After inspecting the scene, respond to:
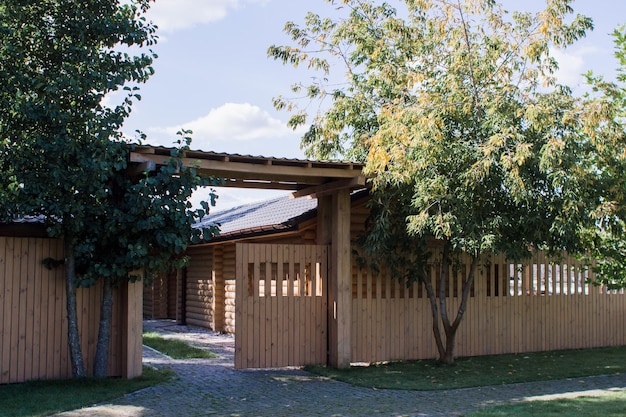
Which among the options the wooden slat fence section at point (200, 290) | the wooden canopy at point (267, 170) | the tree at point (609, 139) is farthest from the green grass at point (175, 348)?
the tree at point (609, 139)

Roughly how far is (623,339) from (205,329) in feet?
35.3

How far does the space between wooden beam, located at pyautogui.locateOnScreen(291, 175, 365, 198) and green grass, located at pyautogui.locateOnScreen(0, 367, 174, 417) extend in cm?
407

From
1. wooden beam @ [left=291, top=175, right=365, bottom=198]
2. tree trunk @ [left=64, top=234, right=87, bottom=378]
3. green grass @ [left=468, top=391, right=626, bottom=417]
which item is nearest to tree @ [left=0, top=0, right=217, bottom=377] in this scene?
tree trunk @ [left=64, top=234, right=87, bottom=378]

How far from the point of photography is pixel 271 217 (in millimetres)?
16344

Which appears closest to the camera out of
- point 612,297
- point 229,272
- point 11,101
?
point 11,101

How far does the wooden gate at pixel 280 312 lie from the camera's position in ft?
38.8

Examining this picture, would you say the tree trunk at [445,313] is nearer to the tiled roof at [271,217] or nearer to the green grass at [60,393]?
the tiled roof at [271,217]

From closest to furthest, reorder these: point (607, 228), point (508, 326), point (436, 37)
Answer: point (607, 228), point (436, 37), point (508, 326)

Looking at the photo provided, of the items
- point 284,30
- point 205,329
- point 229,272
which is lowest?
point 205,329

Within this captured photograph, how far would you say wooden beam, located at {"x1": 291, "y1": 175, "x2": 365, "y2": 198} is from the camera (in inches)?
464

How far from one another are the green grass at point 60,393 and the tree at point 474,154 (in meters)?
4.46

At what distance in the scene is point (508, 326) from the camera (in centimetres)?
1458

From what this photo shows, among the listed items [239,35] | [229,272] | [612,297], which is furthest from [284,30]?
[612,297]

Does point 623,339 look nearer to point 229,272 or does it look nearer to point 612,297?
point 612,297
